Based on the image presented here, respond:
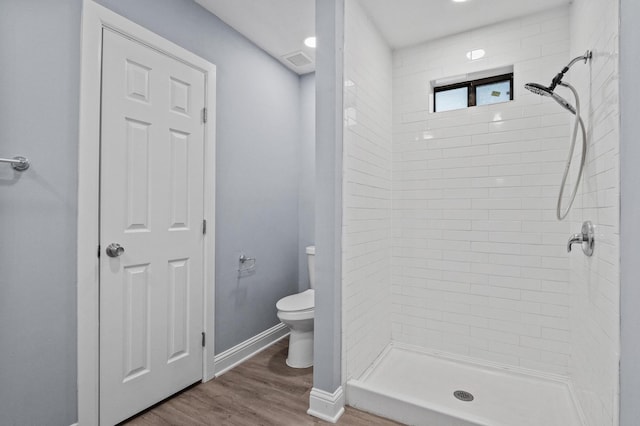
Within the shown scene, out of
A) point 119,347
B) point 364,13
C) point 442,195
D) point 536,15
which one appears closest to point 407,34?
point 364,13

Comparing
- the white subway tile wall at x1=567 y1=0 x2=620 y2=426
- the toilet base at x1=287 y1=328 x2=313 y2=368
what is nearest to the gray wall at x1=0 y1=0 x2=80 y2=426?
the toilet base at x1=287 y1=328 x2=313 y2=368

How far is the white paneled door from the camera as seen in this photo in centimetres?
170

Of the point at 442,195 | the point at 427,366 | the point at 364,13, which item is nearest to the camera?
the point at 364,13

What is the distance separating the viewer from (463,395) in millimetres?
1978

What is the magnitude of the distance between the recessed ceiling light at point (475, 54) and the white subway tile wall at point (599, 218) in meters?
0.56

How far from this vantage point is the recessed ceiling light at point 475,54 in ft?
7.77

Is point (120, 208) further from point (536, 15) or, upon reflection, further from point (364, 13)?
point (536, 15)

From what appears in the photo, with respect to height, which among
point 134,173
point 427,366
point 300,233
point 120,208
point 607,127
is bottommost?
point 427,366

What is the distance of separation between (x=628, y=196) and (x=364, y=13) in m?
1.84

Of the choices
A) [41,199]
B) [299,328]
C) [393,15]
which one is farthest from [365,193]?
[41,199]

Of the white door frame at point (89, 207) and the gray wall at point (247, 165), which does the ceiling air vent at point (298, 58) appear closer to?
the gray wall at point (247, 165)

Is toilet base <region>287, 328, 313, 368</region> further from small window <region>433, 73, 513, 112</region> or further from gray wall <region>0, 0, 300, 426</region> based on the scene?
small window <region>433, 73, 513, 112</region>

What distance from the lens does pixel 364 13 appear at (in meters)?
2.20

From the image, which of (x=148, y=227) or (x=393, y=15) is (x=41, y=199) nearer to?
(x=148, y=227)
